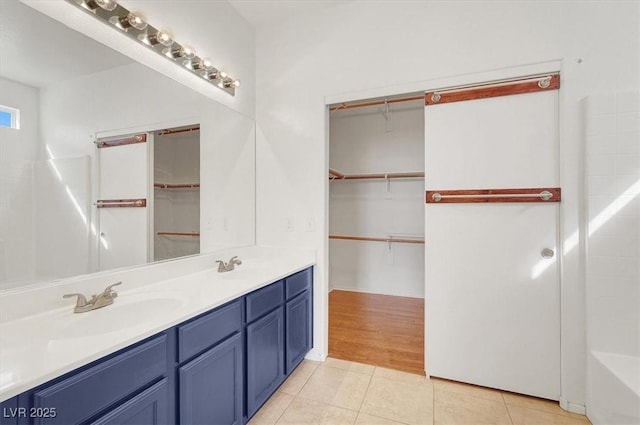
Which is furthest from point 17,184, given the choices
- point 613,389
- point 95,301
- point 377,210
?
point 377,210

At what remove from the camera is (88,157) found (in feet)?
4.67

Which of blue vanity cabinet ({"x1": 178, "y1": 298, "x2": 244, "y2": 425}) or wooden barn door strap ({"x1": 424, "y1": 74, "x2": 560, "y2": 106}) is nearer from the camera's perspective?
blue vanity cabinet ({"x1": 178, "y1": 298, "x2": 244, "y2": 425})

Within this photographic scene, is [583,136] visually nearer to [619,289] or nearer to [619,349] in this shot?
[619,289]

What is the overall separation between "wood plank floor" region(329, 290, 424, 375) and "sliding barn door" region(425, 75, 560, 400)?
0.35 meters

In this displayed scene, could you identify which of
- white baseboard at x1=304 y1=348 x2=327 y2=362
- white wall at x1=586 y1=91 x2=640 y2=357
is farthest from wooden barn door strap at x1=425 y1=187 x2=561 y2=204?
white baseboard at x1=304 y1=348 x2=327 y2=362

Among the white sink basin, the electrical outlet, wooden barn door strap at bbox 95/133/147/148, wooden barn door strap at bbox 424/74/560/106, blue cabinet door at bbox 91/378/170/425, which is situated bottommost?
blue cabinet door at bbox 91/378/170/425

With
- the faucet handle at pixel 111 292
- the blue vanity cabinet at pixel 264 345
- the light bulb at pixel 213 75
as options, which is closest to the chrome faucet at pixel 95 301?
the faucet handle at pixel 111 292

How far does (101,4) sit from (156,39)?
0.98ft

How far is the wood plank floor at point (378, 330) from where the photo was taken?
236cm

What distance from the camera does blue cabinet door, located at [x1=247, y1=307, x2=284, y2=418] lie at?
1554mm

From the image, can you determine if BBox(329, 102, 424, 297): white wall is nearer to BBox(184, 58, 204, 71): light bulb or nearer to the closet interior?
the closet interior

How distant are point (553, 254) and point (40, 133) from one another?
9.26ft

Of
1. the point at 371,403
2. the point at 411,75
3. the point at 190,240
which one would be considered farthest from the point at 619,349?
the point at 190,240

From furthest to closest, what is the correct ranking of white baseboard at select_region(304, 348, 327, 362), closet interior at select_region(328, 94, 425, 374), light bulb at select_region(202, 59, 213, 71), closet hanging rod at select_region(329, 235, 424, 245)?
1. closet interior at select_region(328, 94, 425, 374)
2. closet hanging rod at select_region(329, 235, 424, 245)
3. white baseboard at select_region(304, 348, 327, 362)
4. light bulb at select_region(202, 59, 213, 71)
